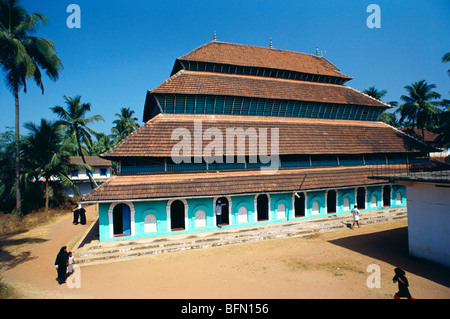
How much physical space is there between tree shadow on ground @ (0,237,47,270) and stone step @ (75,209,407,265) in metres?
2.93

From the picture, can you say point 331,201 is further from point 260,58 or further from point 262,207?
point 260,58

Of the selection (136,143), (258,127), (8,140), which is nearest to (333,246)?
(258,127)

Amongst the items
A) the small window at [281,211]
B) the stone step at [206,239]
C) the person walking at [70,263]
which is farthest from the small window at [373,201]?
the person walking at [70,263]

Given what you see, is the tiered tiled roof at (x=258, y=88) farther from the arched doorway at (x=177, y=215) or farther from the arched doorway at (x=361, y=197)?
the arched doorway at (x=361, y=197)

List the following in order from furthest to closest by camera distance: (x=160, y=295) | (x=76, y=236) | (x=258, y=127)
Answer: (x=258, y=127)
(x=76, y=236)
(x=160, y=295)

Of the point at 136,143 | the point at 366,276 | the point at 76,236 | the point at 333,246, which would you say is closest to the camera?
the point at 366,276

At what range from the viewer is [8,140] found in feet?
55.3

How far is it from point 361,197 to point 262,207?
7903 millimetres

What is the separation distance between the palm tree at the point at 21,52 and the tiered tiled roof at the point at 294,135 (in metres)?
9.83

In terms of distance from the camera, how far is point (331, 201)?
1667 cm

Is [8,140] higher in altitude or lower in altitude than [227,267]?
higher

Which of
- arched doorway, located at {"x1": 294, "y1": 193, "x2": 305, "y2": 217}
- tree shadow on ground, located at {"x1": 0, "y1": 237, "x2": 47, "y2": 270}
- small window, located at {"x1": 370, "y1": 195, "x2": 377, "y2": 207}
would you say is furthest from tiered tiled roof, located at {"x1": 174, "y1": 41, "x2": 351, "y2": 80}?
tree shadow on ground, located at {"x1": 0, "y1": 237, "x2": 47, "y2": 270}

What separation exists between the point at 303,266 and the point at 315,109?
13317 mm

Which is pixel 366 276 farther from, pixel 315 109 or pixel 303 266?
pixel 315 109
